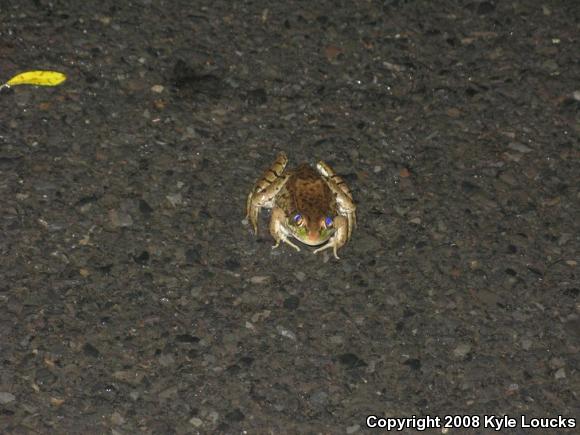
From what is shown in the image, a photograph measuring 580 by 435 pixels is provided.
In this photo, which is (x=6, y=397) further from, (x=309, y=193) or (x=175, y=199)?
(x=309, y=193)

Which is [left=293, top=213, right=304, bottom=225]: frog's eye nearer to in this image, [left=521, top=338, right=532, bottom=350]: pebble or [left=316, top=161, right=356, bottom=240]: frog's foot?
[left=316, top=161, right=356, bottom=240]: frog's foot

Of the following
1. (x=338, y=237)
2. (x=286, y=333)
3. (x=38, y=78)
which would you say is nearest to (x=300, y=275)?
(x=338, y=237)

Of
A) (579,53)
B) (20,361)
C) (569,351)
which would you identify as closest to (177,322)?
(20,361)

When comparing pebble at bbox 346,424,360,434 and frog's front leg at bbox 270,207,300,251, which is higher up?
frog's front leg at bbox 270,207,300,251

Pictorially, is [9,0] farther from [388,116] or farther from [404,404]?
[404,404]

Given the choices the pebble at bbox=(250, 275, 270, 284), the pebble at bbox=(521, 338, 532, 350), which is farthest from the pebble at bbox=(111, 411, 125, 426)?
the pebble at bbox=(521, 338, 532, 350)
